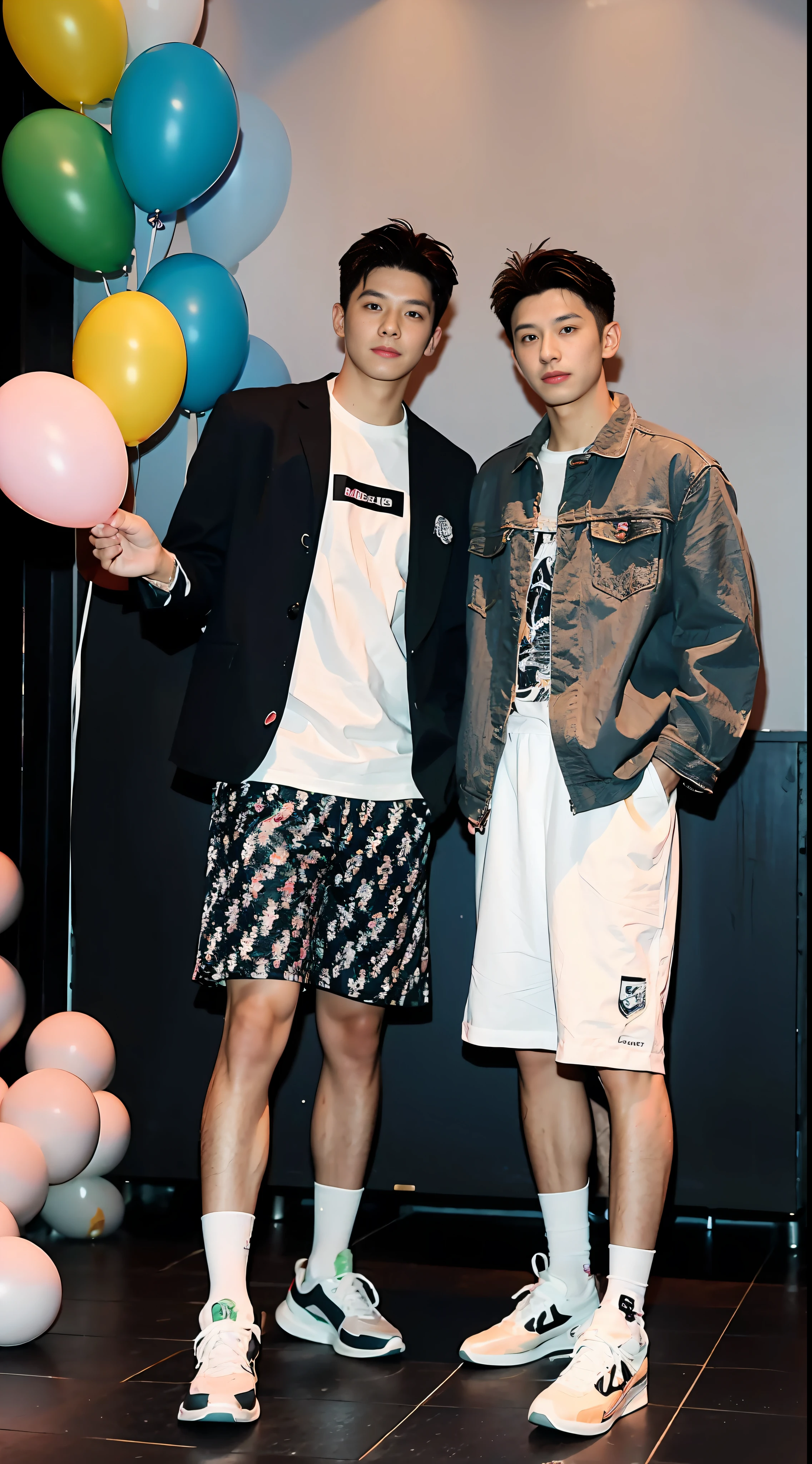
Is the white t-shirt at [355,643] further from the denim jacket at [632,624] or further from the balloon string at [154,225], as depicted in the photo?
the balloon string at [154,225]

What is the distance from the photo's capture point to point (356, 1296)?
87.7 inches

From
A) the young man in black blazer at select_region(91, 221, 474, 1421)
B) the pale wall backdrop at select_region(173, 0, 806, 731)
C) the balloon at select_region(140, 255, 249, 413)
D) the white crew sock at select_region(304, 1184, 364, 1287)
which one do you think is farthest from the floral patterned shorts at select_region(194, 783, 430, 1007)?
the pale wall backdrop at select_region(173, 0, 806, 731)

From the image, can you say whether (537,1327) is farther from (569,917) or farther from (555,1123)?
(569,917)

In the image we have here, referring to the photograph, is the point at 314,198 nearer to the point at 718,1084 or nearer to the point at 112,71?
the point at 112,71

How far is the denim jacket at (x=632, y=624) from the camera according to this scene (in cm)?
211

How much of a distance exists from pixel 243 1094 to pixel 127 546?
0.90 m

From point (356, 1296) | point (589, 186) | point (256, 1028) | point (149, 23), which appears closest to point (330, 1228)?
point (356, 1296)

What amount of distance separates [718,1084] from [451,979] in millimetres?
625

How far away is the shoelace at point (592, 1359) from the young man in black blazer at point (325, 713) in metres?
0.35

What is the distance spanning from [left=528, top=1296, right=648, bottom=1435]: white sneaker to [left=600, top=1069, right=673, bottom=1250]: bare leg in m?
0.11

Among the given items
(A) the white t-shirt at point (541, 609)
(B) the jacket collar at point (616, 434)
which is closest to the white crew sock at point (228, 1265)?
(A) the white t-shirt at point (541, 609)

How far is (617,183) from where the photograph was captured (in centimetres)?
314

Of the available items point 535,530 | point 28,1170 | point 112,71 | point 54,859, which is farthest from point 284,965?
point 112,71

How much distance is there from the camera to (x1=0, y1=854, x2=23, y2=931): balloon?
9.03ft
